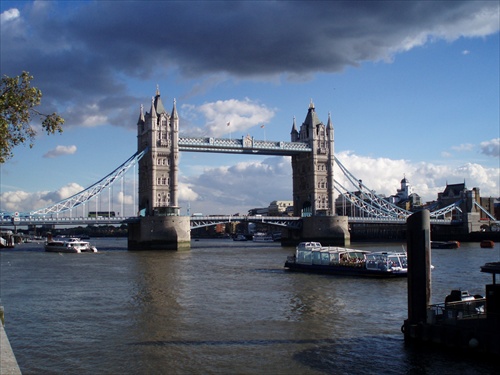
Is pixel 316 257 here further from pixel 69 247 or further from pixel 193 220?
pixel 193 220

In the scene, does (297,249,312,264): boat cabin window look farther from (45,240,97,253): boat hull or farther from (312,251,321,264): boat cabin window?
(45,240,97,253): boat hull

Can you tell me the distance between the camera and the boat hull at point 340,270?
109 feet

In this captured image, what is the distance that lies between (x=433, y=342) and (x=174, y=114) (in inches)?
2835

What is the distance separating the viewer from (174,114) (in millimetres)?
84438

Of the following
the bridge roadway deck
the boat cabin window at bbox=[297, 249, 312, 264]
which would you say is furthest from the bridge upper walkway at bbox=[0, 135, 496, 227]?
the boat cabin window at bbox=[297, 249, 312, 264]

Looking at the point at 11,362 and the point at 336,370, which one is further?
the point at 336,370

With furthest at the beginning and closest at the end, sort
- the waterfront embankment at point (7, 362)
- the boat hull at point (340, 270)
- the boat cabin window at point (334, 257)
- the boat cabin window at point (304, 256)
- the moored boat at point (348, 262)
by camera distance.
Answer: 1. the boat cabin window at point (304, 256)
2. the boat cabin window at point (334, 257)
3. the moored boat at point (348, 262)
4. the boat hull at point (340, 270)
5. the waterfront embankment at point (7, 362)

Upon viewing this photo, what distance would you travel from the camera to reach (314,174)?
95.4 metres

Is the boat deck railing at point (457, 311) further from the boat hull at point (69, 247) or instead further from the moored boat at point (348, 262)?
the boat hull at point (69, 247)

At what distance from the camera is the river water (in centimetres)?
1468

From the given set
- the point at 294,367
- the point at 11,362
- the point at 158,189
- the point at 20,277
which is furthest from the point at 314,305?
the point at 158,189

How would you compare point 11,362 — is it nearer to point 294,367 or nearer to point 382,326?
point 294,367

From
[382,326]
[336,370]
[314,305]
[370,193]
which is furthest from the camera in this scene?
[370,193]

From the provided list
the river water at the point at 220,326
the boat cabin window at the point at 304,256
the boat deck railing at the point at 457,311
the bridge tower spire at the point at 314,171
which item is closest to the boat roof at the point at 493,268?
the boat deck railing at the point at 457,311
